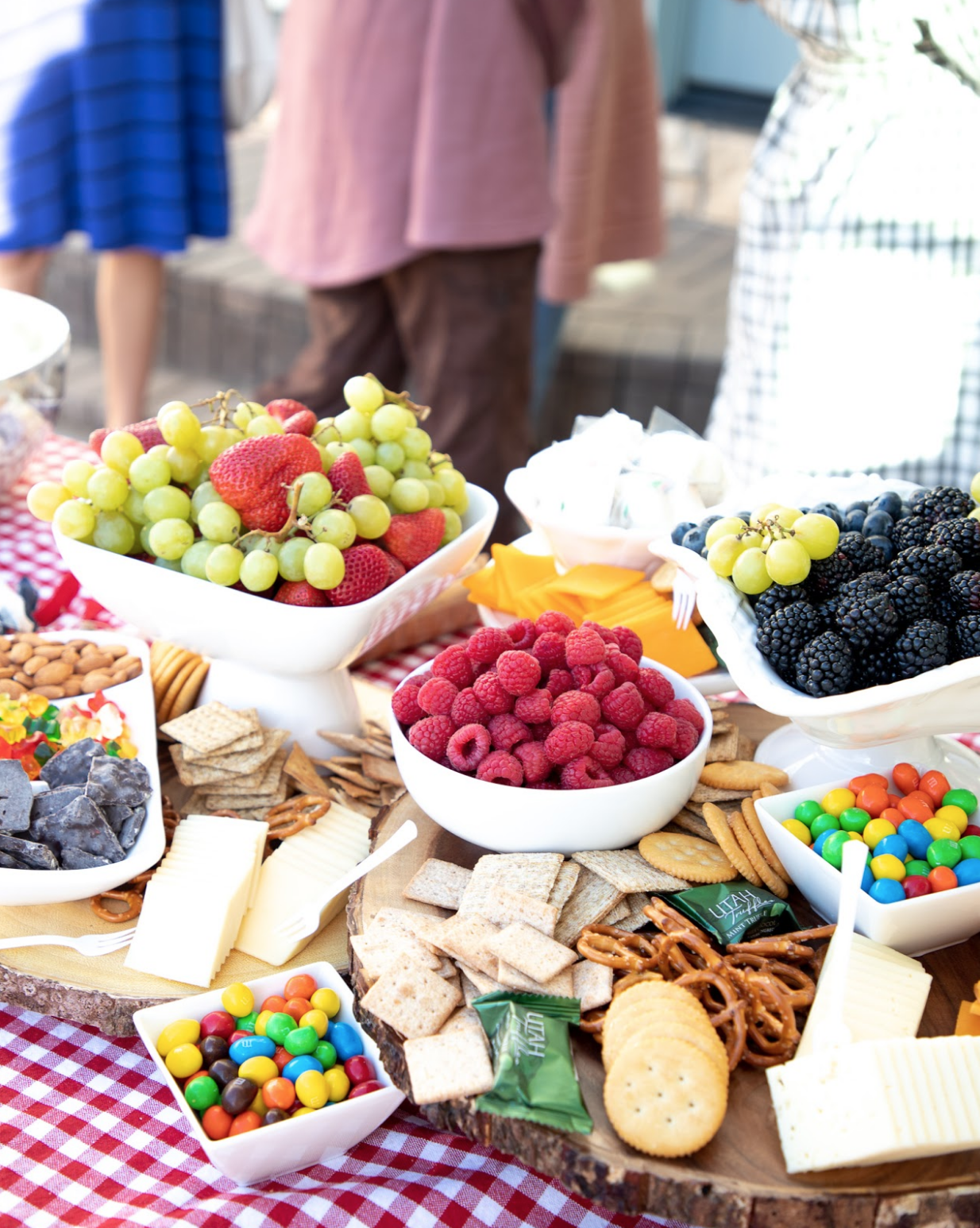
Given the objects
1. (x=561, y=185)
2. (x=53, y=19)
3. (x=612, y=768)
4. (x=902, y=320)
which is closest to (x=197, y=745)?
(x=612, y=768)

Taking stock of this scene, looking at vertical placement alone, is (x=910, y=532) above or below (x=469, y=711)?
above

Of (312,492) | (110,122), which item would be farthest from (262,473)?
(110,122)

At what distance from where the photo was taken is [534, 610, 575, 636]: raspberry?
0.96 metres

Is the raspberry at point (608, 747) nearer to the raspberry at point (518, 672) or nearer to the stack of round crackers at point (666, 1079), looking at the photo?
the raspberry at point (518, 672)

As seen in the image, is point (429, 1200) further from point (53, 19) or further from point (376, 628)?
point (53, 19)

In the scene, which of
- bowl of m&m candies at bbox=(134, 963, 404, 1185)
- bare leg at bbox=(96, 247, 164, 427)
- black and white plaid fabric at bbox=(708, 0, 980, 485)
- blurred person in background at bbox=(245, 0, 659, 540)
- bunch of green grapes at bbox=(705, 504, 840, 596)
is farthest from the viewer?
bare leg at bbox=(96, 247, 164, 427)

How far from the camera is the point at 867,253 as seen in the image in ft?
6.22

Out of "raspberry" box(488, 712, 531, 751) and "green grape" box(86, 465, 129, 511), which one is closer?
"raspberry" box(488, 712, 531, 751)

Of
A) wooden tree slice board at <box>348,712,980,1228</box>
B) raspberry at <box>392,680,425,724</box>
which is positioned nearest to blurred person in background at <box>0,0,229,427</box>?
raspberry at <box>392,680,425,724</box>

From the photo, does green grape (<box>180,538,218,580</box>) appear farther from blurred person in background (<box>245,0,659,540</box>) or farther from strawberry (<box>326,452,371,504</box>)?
blurred person in background (<box>245,0,659,540</box>)

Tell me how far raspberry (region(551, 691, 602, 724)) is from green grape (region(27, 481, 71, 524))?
1.63 ft

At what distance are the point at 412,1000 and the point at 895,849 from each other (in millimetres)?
356

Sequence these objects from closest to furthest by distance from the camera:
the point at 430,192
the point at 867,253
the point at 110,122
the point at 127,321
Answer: the point at 867,253
the point at 430,192
the point at 110,122
the point at 127,321

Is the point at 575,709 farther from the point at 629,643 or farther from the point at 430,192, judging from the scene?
the point at 430,192
